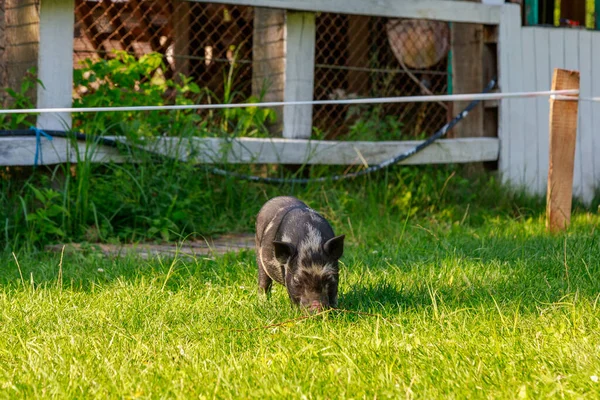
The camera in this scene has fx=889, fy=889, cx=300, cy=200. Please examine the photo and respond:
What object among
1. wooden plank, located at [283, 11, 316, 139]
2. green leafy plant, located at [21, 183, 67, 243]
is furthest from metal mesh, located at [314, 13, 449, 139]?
green leafy plant, located at [21, 183, 67, 243]

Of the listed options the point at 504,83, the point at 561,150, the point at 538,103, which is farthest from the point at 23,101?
the point at 538,103

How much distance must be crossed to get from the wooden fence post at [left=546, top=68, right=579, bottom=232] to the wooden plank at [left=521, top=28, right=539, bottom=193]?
2410mm

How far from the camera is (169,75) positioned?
10062mm

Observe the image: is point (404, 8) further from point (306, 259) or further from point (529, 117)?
point (306, 259)

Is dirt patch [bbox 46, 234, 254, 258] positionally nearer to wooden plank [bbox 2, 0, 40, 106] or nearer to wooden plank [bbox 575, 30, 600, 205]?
wooden plank [bbox 2, 0, 40, 106]

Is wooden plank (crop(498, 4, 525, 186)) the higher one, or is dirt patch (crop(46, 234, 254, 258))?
wooden plank (crop(498, 4, 525, 186))

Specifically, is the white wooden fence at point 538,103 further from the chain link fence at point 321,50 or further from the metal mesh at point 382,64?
the metal mesh at point 382,64

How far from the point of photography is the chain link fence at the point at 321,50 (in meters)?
9.59

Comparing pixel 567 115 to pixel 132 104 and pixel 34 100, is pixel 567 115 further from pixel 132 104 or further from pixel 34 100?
pixel 34 100

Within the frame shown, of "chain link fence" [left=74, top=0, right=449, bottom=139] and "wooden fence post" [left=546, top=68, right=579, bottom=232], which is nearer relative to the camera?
"wooden fence post" [left=546, top=68, right=579, bottom=232]

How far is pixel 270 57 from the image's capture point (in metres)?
7.99

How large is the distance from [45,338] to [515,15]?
6.63 m

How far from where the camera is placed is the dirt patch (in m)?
5.95

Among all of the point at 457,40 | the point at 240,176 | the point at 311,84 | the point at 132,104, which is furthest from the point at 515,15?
the point at 132,104
